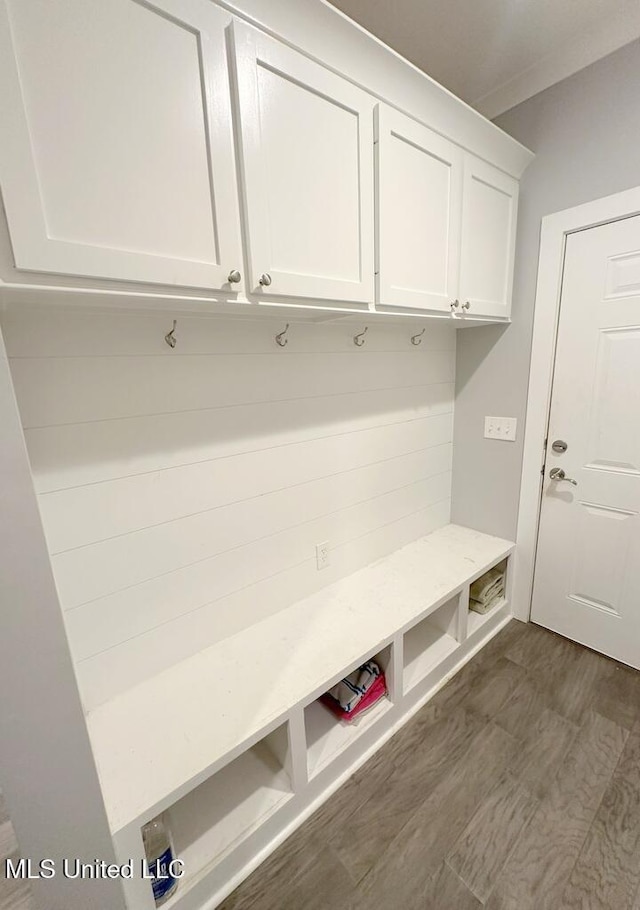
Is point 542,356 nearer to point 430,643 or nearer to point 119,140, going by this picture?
point 430,643

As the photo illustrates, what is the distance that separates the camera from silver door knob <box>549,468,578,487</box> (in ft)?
6.15

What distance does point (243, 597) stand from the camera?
4.76ft

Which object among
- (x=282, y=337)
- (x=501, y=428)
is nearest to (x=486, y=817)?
(x=501, y=428)

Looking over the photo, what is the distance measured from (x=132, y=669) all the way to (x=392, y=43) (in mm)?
2503

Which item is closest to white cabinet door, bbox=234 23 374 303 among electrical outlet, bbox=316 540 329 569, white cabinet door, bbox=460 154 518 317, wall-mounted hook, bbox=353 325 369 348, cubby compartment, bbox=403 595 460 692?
wall-mounted hook, bbox=353 325 369 348

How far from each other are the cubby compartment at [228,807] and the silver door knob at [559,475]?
1665mm

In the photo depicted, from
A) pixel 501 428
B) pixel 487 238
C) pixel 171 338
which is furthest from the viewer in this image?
pixel 501 428

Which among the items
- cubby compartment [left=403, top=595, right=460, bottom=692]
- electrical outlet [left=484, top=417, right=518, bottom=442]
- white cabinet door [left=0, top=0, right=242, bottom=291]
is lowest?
cubby compartment [left=403, top=595, right=460, bottom=692]

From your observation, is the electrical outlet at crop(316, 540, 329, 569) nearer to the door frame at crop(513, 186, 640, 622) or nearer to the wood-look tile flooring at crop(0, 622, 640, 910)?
the wood-look tile flooring at crop(0, 622, 640, 910)

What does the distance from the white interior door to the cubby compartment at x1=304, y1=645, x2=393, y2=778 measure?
1.11m

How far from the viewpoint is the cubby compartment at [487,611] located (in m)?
1.97

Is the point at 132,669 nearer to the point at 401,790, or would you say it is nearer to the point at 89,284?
the point at 401,790

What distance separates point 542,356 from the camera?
1.86 metres

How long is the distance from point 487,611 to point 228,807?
1514 millimetres
